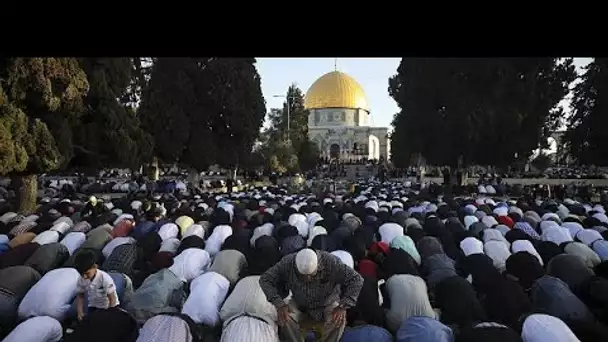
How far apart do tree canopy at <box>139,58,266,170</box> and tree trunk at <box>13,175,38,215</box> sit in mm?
9403

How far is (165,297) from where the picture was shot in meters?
6.24

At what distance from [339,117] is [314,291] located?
68.3 metres

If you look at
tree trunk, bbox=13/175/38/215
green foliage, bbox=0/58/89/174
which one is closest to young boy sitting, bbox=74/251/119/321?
green foliage, bbox=0/58/89/174

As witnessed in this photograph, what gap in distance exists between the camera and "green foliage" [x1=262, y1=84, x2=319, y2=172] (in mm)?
39188

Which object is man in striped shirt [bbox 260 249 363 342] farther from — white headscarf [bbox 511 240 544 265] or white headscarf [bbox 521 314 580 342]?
white headscarf [bbox 511 240 544 265]

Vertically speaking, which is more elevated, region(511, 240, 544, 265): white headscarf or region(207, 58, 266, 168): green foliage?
region(207, 58, 266, 168): green foliage

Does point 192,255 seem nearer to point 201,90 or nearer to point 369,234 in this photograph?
point 369,234

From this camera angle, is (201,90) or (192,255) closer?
(192,255)

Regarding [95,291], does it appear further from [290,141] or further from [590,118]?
[290,141]
